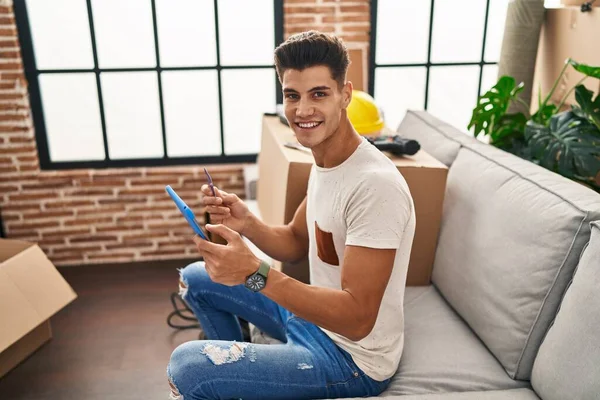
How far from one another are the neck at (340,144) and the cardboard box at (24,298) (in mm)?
1361

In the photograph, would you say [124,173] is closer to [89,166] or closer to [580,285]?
[89,166]

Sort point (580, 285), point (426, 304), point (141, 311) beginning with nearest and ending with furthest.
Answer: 1. point (580, 285)
2. point (426, 304)
3. point (141, 311)

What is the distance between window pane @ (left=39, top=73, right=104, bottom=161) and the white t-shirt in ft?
6.44

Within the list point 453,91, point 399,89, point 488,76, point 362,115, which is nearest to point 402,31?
point 399,89

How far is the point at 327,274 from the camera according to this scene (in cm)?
145

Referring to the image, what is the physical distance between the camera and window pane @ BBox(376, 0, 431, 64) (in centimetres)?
298

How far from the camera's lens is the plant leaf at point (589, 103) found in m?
1.88

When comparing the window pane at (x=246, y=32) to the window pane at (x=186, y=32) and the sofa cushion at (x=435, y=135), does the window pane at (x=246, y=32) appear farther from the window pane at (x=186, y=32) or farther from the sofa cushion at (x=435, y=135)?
the sofa cushion at (x=435, y=135)

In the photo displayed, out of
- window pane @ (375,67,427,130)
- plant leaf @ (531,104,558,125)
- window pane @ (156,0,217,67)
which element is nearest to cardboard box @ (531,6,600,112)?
plant leaf @ (531,104,558,125)

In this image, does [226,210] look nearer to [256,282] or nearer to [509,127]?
[256,282]

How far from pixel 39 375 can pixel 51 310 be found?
272 millimetres

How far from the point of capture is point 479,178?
1.69 m

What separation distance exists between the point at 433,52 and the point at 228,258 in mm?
2385

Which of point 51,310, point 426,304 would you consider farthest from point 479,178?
point 51,310
